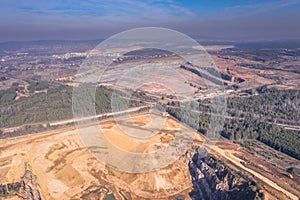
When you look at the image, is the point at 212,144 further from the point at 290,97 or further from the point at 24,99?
the point at 24,99

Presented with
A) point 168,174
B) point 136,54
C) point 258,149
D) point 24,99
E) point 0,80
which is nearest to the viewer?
point 168,174

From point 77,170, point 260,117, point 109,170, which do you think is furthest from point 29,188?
point 260,117

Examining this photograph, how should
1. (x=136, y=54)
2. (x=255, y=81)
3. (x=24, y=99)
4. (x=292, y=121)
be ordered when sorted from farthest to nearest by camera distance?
(x=136, y=54) < (x=255, y=81) < (x=24, y=99) < (x=292, y=121)

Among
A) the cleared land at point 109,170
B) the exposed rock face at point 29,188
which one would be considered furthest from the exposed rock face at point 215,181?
the exposed rock face at point 29,188

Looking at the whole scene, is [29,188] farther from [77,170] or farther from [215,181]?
[215,181]

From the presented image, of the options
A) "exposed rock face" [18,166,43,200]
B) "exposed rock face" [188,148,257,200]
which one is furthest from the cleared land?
"exposed rock face" [188,148,257,200]

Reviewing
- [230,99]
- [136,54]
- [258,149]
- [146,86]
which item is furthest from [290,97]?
[136,54]
